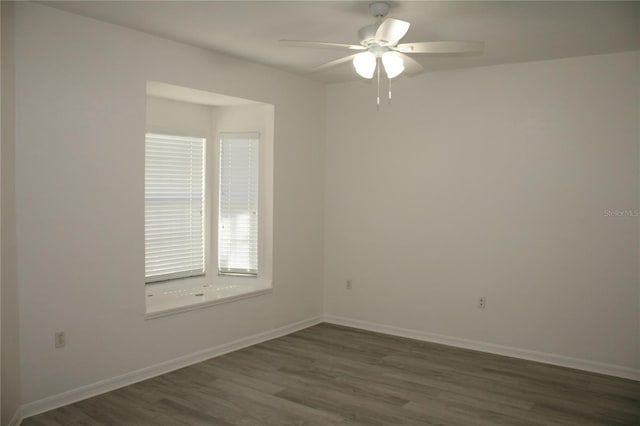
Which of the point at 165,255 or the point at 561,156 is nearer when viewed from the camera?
the point at 561,156

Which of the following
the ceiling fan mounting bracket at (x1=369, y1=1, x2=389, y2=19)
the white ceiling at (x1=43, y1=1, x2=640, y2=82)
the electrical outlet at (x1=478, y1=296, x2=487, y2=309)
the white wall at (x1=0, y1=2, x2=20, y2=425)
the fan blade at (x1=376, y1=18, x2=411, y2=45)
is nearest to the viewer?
the fan blade at (x1=376, y1=18, x2=411, y2=45)

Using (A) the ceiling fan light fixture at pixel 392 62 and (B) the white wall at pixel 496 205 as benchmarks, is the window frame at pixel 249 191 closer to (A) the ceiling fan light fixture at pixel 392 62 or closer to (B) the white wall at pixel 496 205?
(B) the white wall at pixel 496 205

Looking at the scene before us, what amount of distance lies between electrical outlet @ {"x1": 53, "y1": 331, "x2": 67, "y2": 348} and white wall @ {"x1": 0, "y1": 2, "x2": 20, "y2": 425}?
0.84ft

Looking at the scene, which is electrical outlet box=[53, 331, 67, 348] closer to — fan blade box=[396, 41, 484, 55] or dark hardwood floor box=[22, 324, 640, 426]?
dark hardwood floor box=[22, 324, 640, 426]

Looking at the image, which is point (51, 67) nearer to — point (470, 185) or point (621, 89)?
point (470, 185)

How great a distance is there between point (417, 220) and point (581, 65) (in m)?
2.01

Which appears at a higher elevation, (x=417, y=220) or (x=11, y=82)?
(x=11, y=82)

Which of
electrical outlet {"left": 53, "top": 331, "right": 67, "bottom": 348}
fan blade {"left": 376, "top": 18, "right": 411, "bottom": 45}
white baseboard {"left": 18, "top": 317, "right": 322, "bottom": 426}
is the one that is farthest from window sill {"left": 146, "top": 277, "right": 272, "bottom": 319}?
fan blade {"left": 376, "top": 18, "right": 411, "bottom": 45}

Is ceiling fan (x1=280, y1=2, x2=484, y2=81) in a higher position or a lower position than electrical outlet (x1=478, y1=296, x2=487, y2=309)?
higher

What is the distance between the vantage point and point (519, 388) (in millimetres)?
3971

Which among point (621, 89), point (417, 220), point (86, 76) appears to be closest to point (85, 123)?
point (86, 76)

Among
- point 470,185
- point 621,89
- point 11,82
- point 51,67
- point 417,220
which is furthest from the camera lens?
point 417,220

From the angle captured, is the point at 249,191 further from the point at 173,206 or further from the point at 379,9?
the point at 379,9

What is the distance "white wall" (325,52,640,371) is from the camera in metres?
4.32
